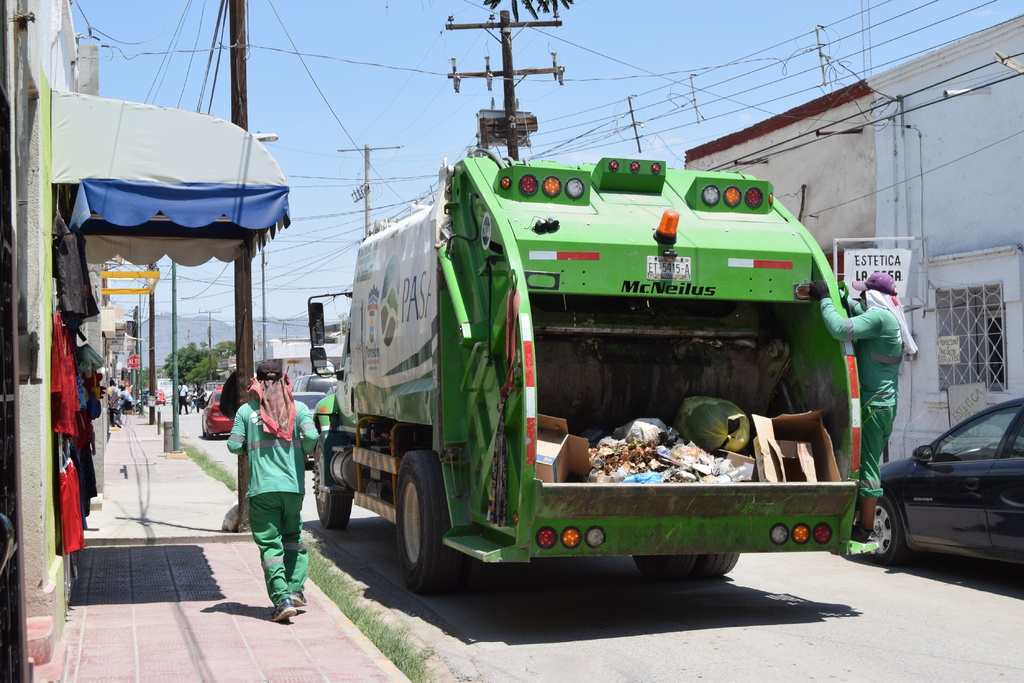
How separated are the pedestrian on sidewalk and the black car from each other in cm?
490

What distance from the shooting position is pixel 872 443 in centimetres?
759

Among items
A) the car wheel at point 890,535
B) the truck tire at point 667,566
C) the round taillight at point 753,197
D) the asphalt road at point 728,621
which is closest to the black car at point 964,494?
the car wheel at point 890,535

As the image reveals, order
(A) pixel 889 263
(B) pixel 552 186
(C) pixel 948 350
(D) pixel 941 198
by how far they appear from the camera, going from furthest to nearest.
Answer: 1. (D) pixel 941 198
2. (C) pixel 948 350
3. (A) pixel 889 263
4. (B) pixel 552 186

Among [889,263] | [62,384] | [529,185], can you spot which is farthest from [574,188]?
[889,263]

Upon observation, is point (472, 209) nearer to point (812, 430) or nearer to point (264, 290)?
point (812, 430)

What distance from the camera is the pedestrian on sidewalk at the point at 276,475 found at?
7234mm

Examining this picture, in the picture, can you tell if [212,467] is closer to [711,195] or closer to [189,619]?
[189,619]

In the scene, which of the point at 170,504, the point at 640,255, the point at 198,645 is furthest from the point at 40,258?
the point at 170,504

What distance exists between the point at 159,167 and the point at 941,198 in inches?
508

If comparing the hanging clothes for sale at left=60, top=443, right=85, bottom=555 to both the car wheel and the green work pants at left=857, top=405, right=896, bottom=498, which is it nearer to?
the green work pants at left=857, top=405, right=896, bottom=498

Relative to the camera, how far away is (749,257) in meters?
→ 7.46

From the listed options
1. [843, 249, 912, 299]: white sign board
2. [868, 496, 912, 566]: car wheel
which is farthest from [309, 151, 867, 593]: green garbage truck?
[843, 249, 912, 299]: white sign board

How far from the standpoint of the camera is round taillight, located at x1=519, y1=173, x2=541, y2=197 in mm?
7500

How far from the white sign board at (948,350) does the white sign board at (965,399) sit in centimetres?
97
